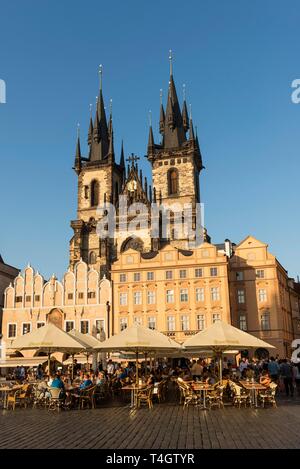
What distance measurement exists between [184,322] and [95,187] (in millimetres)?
30302

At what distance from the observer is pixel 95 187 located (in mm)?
71000

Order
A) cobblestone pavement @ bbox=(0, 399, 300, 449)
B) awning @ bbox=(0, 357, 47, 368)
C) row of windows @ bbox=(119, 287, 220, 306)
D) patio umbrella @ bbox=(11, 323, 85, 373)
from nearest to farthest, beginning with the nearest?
cobblestone pavement @ bbox=(0, 399, 300, 449)
patio umbrella @ bbox=(11, 323, 85, 373)
awning @ bbox=(0, 357, 47, 368)
row of windows @ bbox=(119, 287, 220, 306)

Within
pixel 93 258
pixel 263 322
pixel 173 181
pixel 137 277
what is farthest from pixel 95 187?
pixel 263 322

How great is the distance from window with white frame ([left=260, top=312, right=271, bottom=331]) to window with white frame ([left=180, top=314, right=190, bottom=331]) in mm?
6913

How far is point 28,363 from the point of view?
39469mm

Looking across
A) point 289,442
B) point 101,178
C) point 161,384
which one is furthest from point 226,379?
point 101,178

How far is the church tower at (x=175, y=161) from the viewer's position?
66250mm

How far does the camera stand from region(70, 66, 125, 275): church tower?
63.4 m

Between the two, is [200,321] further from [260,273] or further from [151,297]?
[260,273]

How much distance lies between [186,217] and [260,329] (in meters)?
20.6

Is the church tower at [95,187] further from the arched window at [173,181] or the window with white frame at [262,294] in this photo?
the window with white frame at [262,294]

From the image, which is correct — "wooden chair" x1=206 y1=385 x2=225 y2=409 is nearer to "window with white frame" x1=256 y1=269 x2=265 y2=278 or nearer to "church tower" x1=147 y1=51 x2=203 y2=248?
"window with white frame" x1=256 y1=269 x2=265 y2=278

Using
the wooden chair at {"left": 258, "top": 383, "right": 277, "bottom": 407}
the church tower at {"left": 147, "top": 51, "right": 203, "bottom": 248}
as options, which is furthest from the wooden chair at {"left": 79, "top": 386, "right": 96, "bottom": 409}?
the church tower at {"left": 147, "top": 51, "right": 203, "bottom": 248}

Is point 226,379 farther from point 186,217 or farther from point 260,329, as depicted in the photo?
point 186,217
